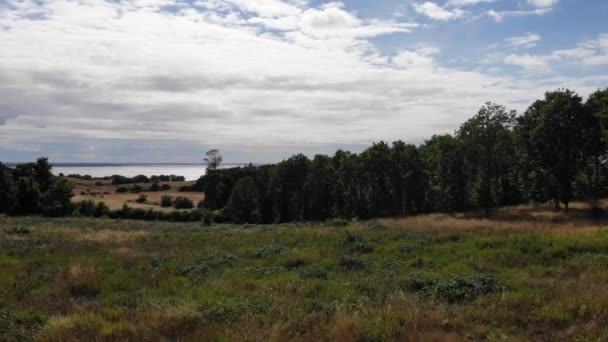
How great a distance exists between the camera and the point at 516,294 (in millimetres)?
9734

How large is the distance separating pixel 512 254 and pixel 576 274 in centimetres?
259

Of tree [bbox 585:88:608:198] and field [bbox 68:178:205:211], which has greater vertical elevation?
tree [bbox 585:88:608:198]

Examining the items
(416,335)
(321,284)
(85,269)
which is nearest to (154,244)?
(85,269)

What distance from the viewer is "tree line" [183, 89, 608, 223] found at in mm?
39250

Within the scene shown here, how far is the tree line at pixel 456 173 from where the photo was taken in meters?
39.2

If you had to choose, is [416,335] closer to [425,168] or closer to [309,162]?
[425,168]

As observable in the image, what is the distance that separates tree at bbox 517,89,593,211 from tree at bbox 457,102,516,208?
7.68m

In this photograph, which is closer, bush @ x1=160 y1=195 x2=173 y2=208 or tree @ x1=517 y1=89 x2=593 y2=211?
tree @ x1=517 y1=89 x2=593 y2=211

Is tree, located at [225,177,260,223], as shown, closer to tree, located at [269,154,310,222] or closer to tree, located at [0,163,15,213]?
tree, located at [269,154,310,222]

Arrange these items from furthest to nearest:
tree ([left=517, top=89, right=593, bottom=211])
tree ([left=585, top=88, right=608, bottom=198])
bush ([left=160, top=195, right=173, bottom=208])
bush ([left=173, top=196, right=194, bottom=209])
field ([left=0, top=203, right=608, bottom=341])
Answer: bush ([left=160, top=195, right=173, bottom=208])
bush ([left=173, top=196, right=194, bottom=209])
tree ([left=517, top=89, right=593, bottom=211])
tree ([left=585, top=88, right=608, bottom=198])
field ([left=0, top=203, right=608, bottom=341])

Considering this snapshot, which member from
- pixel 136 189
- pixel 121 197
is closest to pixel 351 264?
pixel 121 197

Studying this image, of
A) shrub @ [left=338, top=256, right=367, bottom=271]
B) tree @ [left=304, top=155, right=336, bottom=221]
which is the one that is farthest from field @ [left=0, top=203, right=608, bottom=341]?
tree @ [left=304, top=155, right=336, bottom=221]

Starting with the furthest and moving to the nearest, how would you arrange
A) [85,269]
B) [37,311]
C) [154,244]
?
1. [154,244]
2. [85,269]
3. [37,311]

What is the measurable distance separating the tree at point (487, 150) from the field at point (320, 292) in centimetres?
3185
